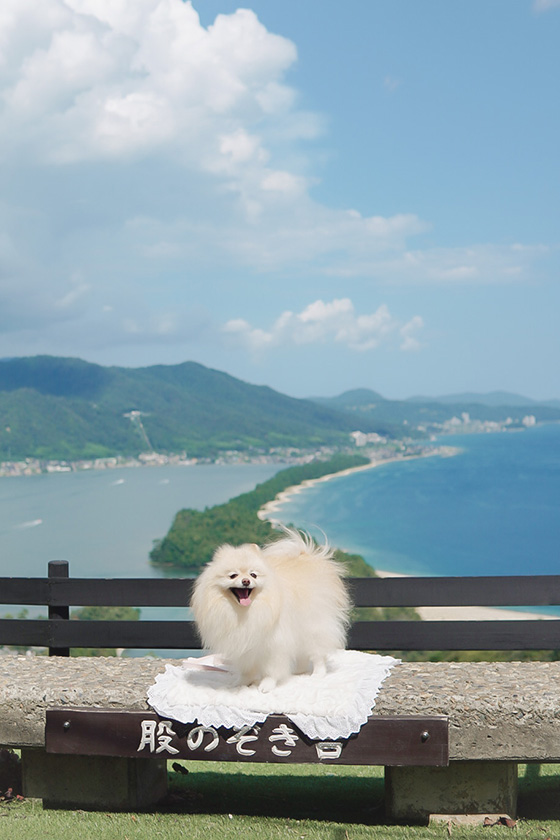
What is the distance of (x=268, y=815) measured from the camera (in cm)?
436

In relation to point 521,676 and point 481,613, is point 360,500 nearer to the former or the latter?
point 481,613

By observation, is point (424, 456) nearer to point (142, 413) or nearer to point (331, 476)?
point (331, 476)

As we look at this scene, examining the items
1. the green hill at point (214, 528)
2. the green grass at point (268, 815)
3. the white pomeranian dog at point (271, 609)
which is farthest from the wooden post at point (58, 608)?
the green hill at point (214, 528)

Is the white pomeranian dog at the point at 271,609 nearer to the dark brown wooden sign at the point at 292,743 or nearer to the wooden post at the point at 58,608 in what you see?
the dark brown wooden sign at the point at 292,743

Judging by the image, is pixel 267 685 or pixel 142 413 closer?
pixel 267 685

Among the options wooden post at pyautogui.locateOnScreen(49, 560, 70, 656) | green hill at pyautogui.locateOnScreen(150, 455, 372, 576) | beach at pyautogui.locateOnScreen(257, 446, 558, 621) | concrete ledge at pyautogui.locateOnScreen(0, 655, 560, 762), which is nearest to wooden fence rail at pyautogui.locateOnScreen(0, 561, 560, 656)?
wooden post at pyautogui.locateOnScreen(49, 560, 70, 656)

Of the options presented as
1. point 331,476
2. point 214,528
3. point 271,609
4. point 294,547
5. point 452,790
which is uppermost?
point 294,547

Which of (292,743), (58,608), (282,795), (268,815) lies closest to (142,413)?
(58,608)

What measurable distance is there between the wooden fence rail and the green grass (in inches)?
32.6

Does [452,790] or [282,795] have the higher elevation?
[452,790]

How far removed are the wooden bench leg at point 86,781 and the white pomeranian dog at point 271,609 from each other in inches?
30.2

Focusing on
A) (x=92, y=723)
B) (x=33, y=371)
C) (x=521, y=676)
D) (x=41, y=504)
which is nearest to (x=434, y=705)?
(x=521, y=676)

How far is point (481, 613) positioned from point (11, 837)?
156 ft

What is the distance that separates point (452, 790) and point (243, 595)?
145 centimetres
